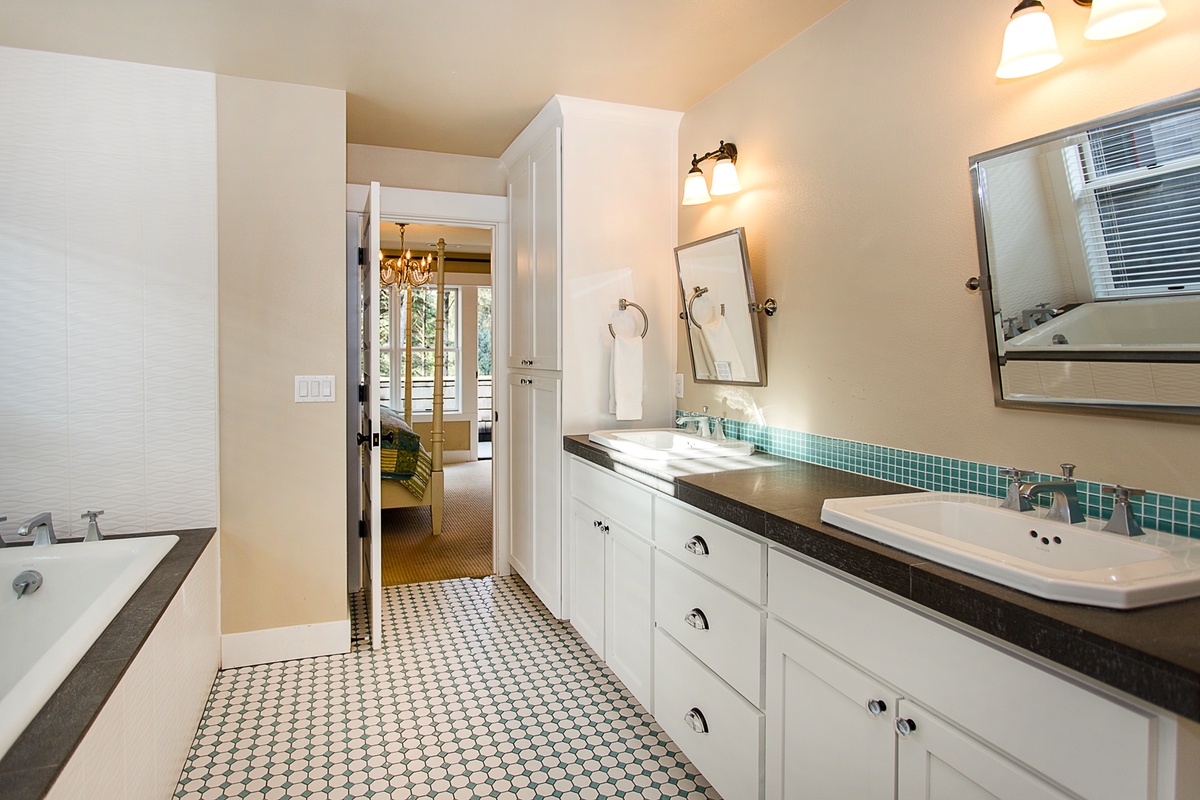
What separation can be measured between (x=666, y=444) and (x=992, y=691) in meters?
2.00

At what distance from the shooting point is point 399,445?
16.9 feet

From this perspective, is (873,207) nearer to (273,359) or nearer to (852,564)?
(852,564)

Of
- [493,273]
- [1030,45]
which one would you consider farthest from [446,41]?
[1030,45]

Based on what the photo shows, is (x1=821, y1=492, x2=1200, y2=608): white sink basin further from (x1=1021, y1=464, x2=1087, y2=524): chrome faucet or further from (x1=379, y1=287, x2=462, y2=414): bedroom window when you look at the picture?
(x1=379, y1=287, x2=462, y2=414): bedroom window

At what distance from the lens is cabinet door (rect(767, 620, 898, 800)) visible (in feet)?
4.33

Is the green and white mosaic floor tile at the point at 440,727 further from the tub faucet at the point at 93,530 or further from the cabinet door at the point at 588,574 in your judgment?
the tub faucet at the point at 93,530

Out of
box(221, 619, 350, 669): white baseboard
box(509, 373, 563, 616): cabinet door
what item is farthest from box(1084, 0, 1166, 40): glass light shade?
box(221, 619, 350, 669): white baseboard

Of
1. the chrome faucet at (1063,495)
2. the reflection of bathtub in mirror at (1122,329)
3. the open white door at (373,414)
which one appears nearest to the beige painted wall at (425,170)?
the open white door at (373,414)

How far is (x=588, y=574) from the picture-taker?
2.85 m

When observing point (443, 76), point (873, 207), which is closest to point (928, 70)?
point (873, 207)

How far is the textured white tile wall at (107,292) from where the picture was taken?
2576 mm

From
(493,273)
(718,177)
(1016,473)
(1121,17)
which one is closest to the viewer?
(1121,17)

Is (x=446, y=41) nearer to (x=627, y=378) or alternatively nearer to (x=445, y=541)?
(x=627, y=378)

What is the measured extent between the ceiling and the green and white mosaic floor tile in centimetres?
231
